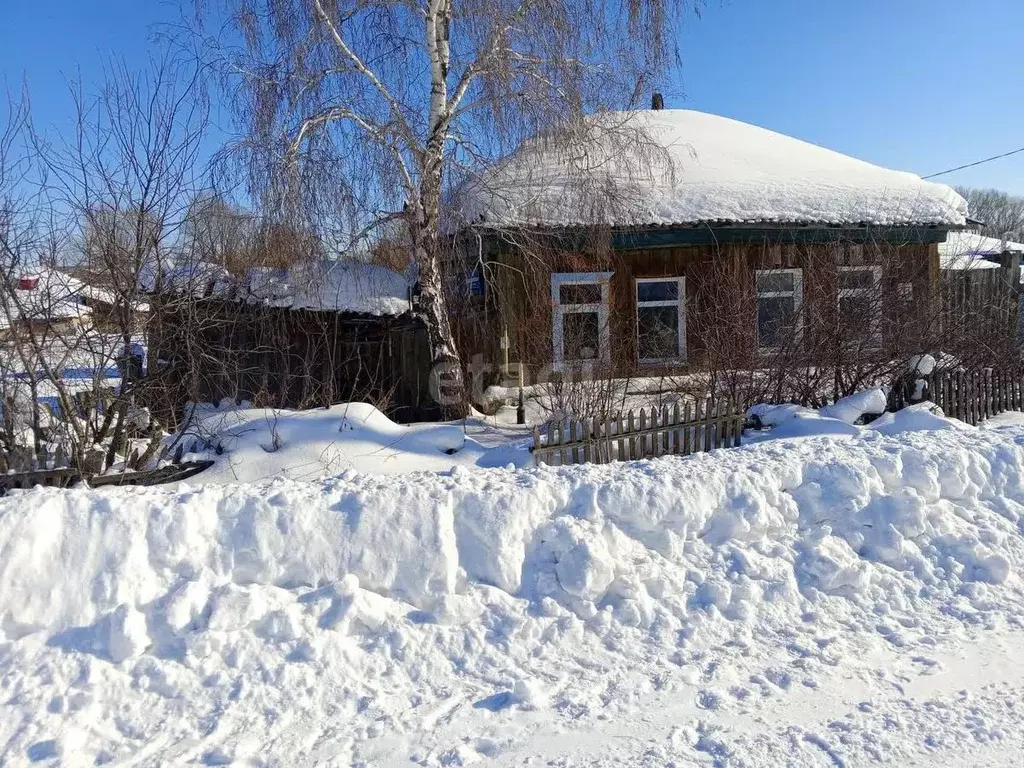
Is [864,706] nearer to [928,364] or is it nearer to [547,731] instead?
[547,731]

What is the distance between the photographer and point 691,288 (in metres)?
13.0

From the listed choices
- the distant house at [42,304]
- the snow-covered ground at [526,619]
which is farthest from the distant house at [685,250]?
the distant house at [42,304]

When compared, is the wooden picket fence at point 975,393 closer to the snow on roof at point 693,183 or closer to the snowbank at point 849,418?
the snowbank at point 849,418

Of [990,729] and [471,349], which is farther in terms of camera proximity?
[471,349]

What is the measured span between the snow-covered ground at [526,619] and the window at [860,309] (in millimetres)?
3982

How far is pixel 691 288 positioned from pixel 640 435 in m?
6.46

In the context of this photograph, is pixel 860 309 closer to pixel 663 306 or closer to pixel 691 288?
pixel 691 288

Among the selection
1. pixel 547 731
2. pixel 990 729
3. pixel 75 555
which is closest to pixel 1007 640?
pixel 990 729

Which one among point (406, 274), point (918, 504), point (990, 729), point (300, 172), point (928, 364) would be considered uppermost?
point (300, 172)

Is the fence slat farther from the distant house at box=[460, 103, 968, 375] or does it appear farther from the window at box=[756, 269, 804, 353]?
the window at box=[756, 269, 804, 353]

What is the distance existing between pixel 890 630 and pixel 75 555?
14.9 ft

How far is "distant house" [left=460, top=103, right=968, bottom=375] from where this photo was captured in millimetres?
9367

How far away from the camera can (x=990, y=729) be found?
3.13 m

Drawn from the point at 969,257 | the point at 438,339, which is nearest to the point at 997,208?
the point at 969,257
